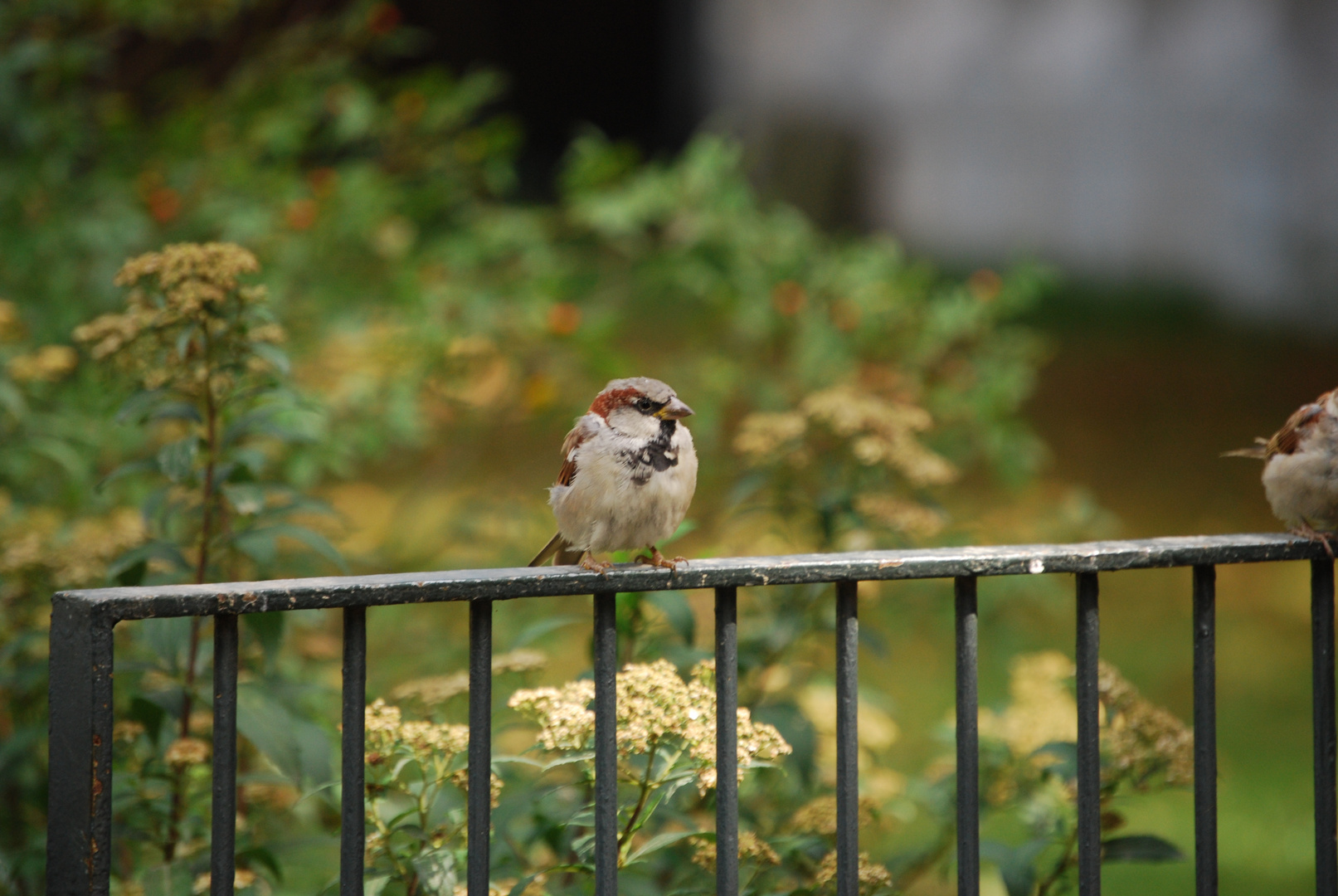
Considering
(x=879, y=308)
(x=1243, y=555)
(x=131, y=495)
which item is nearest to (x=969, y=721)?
(x=1243, y=555)

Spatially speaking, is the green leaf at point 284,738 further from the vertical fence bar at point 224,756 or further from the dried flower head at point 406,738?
the vertical fence bar at point 224,756

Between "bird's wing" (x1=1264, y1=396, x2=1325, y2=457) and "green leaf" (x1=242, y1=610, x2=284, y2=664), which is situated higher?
"bird's wing" (x1=1264, y1=396, x2=1325, y2=457)

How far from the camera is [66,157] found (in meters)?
3.14

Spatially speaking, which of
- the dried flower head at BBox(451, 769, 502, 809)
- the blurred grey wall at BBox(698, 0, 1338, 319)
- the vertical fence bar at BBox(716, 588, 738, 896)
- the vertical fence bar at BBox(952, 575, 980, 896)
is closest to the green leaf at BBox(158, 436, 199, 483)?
the dried flower head at BBox(451, 769, 502, 809)

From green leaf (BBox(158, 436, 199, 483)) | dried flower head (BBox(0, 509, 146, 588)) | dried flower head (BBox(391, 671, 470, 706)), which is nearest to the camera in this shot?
green leaf (BBox(158, 436, 199, 483))

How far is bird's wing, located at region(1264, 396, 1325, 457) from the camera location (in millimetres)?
1871

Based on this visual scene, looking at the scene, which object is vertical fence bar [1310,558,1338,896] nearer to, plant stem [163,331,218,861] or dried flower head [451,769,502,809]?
dried flower head [451,769,502,809]

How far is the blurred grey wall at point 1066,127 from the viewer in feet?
13.9

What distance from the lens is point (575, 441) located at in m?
1.71

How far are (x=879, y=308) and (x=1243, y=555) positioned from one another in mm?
1830

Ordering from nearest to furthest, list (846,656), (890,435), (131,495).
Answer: (846,656), (890,435), (131,495)

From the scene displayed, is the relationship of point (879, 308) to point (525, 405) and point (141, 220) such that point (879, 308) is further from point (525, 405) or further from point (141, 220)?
point (141, 220)

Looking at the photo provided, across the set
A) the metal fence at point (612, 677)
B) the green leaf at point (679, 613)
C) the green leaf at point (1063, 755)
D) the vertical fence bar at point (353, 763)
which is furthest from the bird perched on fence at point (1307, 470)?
the vertical fence bar at point (353, 763)

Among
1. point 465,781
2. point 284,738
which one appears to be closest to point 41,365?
point 284,738
